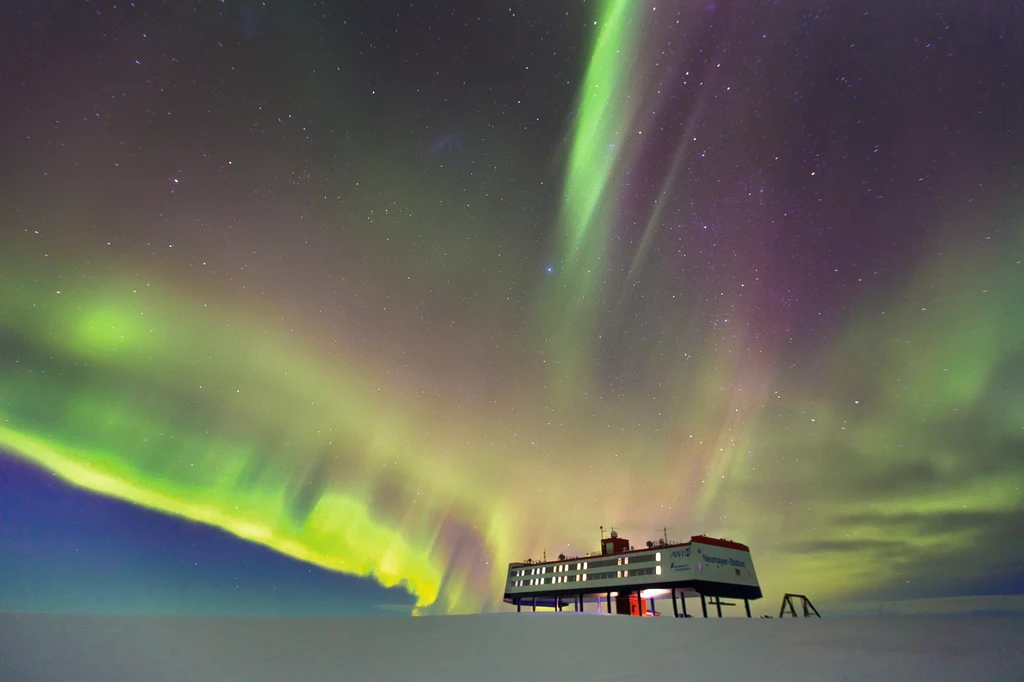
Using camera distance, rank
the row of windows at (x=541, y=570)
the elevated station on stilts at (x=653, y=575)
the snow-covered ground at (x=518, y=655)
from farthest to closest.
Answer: the row of windows at (x=541, y=570) < the elevated station on stilts at (x=653, y=575) < the snow-covered ground at (x=518, y=655)

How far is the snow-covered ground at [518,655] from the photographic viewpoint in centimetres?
970

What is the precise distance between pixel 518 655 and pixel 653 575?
182 feet

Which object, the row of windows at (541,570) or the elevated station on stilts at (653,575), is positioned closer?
the elevated station on stilts at (653,575)

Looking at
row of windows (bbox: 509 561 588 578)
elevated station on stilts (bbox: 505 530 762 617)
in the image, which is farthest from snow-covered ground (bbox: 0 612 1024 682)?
row of windows (bbox: 509 561 588 578)

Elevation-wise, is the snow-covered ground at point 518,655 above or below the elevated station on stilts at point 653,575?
below

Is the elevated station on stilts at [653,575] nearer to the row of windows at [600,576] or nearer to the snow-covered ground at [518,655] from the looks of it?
the row of windows at [600,576]

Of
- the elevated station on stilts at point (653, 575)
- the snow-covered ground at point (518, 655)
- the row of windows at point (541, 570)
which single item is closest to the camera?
the snow-covered ground at point (518, 655)

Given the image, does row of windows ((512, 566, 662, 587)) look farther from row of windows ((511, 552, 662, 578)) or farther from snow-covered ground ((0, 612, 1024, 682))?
snow-covered ground ((0, 612, 1024, 682))

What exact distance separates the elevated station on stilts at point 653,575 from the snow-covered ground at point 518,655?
43784 mm

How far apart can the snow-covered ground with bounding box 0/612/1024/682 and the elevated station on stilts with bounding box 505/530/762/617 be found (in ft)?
144

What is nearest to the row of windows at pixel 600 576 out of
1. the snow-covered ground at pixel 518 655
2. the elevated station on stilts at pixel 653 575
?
the elevated station on stilts at pixel 653 575

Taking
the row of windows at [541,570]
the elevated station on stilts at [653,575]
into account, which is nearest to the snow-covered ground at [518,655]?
the elevated station on stilts at [653,575]

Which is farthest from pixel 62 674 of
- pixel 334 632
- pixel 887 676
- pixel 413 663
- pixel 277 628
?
pixel 887 676

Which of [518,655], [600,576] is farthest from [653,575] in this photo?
[518,655]
